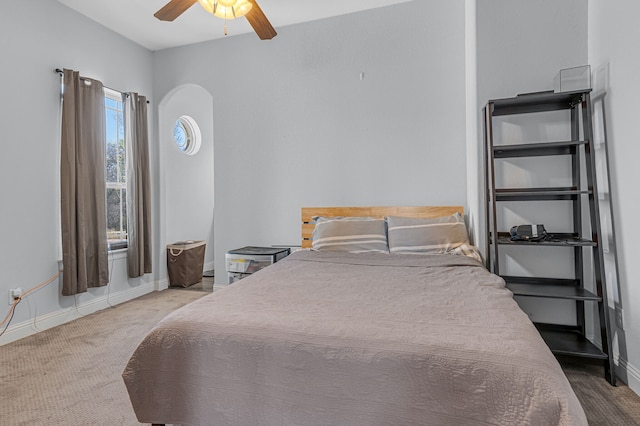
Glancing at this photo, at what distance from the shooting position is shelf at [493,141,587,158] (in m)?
2.22

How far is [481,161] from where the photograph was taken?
8.59 ft

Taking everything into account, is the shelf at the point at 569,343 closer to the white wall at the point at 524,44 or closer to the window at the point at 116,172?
the white wall at the point at 524,44

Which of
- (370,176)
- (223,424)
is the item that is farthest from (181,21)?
(223,424)

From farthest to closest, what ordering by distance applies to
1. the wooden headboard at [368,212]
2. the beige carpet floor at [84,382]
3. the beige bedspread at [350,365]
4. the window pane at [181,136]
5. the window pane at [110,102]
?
the window pane at [181,136], the window pane at [110,102], the wooden headboard at [368,212], the beige carpet floor at [84,382], the beige bedspread at [350,365]

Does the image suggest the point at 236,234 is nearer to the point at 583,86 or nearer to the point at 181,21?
the point at 181,21

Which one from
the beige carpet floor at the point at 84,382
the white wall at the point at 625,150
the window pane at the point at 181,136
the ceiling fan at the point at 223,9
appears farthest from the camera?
the window pane at the point at 181,136

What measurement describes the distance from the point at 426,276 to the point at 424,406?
3.46 feet

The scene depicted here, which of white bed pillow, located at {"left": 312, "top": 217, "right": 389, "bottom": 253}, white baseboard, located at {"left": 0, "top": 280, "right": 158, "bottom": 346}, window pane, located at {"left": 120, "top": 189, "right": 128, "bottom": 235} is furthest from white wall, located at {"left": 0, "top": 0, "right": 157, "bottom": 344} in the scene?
white bed pillow, located at {"left": 312, "top": 217, "right": 389, "bottom": 253}

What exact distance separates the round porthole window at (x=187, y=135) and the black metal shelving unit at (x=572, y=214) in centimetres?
394

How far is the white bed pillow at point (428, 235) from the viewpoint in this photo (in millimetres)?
2727

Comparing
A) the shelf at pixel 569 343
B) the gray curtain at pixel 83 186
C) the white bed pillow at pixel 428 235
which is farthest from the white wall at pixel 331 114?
the shelf at pixel 569 343

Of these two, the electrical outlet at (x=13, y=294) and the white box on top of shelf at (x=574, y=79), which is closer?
the white box on top of shelf at (x=574, y=79)

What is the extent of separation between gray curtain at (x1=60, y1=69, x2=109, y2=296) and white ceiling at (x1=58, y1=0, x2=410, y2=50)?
0.66m

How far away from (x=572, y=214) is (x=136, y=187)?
3.95 metres
